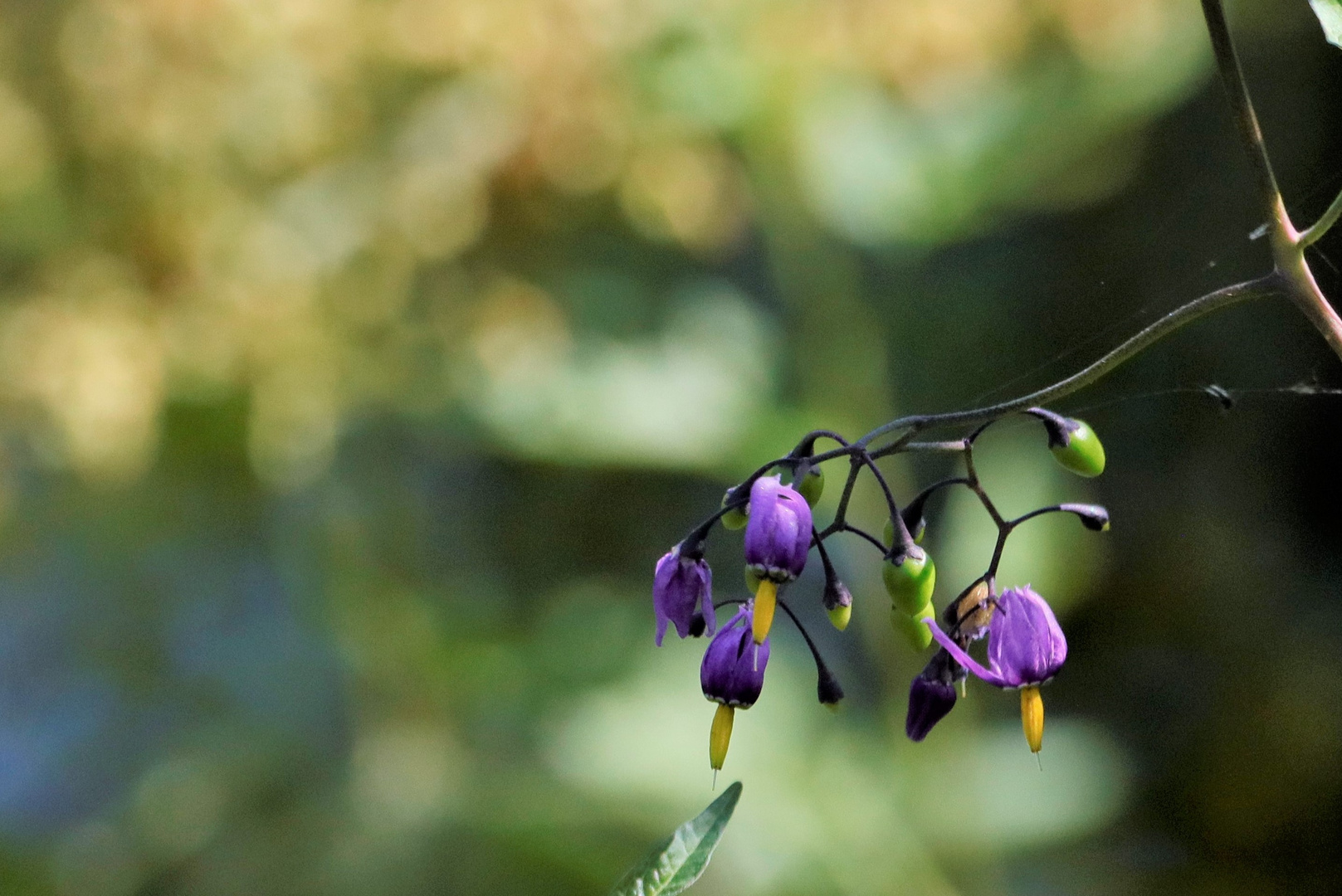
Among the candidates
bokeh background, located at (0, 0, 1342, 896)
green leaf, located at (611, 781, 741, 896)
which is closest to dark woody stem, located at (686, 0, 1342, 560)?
green leaf, located at (611, 781, 741, 896)

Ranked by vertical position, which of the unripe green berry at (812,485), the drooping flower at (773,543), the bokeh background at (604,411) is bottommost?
the bokeh background at (604,411)

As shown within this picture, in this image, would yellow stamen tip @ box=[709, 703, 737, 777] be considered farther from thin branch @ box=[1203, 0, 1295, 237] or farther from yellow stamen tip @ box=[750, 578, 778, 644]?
thin branch @ box=[1203, 0, 1295, 237]

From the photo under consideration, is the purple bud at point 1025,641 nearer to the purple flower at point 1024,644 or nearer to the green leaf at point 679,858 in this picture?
the purple flower at point 1024,644

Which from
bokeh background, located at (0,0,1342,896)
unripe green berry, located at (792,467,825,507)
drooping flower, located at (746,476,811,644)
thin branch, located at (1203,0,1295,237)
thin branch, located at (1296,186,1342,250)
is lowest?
bokeh background, located at (0,0,1342,896)

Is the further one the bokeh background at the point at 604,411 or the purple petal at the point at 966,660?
the bokeh background at the point at 604,411

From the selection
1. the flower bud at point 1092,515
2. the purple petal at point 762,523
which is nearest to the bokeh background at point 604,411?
the flower bud at point 1092,515

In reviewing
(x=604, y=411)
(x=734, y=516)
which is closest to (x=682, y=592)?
(x=734, y=516)

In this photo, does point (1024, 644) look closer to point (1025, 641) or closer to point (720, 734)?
point (1025, 641)

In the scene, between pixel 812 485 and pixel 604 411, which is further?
pixel 604 411
